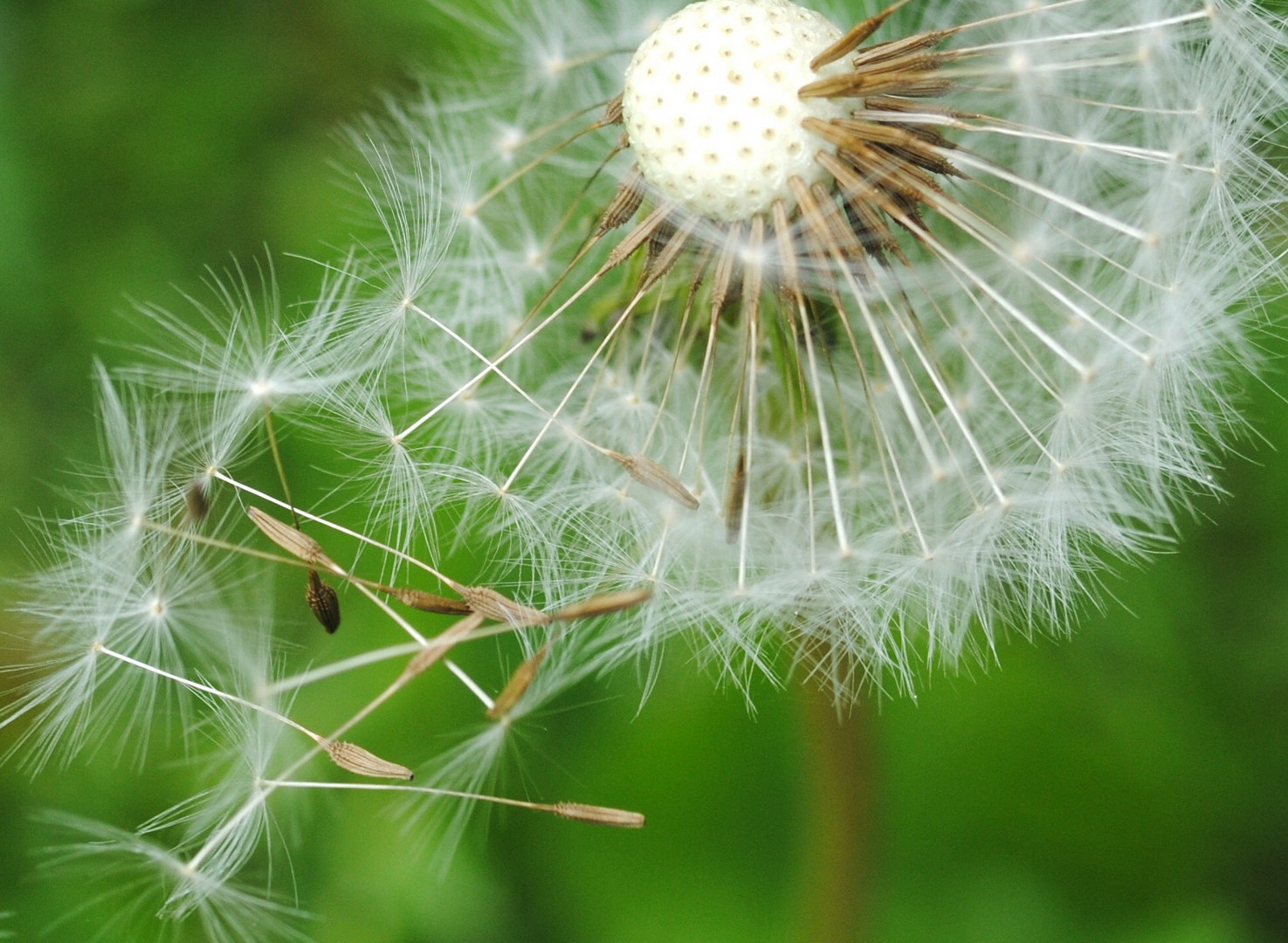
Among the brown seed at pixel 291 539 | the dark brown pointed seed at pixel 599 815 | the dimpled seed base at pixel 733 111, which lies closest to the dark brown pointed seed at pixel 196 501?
the brown seed at pixel 291 539

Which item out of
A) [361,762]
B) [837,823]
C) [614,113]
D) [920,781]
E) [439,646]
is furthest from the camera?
[920,781]

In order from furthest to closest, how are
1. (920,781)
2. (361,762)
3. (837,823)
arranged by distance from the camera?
(920,781), (837,823), (361,762)

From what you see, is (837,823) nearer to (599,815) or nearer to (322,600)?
(599,815)

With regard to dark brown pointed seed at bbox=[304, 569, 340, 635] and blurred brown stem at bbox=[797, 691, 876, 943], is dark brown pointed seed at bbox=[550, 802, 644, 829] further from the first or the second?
blurred brown stem at bbox=[797, 691, 876, 943]

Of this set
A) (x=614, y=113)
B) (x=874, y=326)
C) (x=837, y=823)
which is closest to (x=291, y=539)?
(x=614, y=113)

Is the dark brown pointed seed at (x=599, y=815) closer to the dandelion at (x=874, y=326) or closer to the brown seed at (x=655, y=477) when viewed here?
the dandelion at (x=874, y=326)

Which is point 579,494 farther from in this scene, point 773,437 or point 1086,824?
point 1086,824

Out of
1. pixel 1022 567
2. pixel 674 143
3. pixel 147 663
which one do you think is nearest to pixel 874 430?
pixel 1022 567
